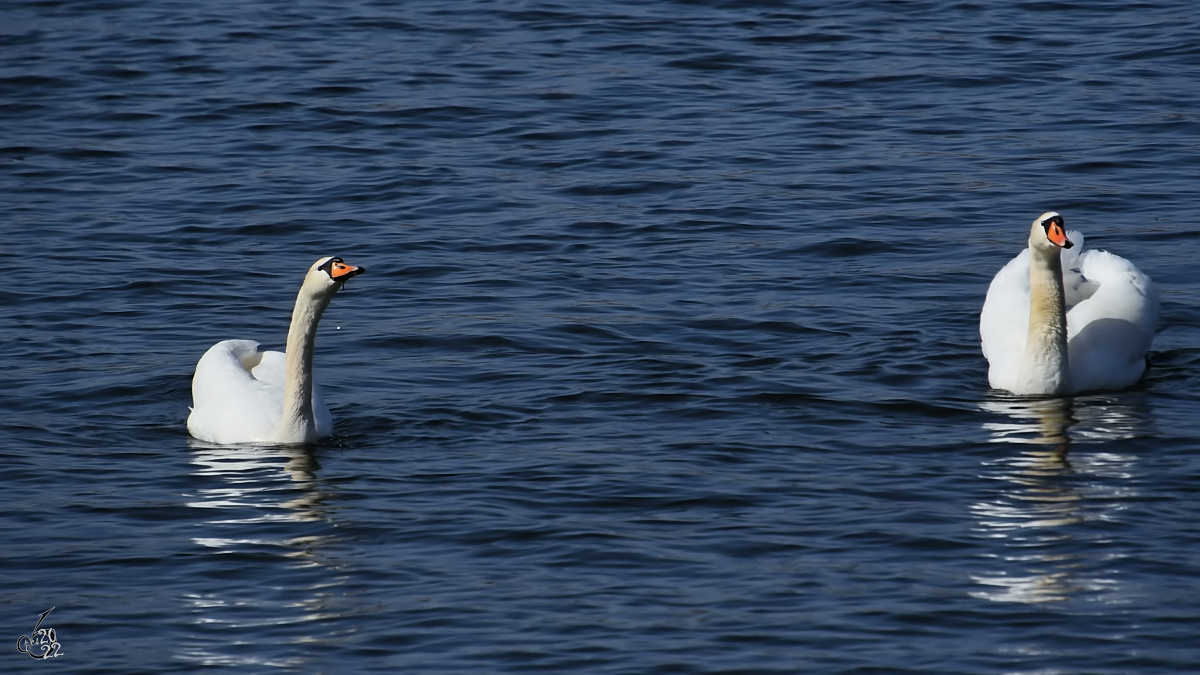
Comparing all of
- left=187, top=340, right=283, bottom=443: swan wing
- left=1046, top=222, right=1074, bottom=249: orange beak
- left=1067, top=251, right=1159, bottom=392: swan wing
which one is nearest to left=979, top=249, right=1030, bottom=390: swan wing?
left=1067, top=251, right=1159, bottom=392: swan wing

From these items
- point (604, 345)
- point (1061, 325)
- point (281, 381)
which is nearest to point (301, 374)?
point (281, 381)

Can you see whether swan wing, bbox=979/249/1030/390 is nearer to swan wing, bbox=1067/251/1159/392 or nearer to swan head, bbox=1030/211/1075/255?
swan wing, bbox=1067/251/1159/392

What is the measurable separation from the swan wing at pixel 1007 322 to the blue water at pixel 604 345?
0.18 metres

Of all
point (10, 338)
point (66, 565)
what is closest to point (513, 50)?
point (10, 338)

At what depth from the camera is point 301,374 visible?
1006cm

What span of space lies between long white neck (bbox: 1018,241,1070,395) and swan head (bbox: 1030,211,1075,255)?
0.05 meters

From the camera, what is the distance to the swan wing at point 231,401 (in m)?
10.3

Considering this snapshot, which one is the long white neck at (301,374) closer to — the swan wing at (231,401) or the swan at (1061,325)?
the swan wing at (231,401)

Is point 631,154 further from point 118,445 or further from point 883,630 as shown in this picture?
point 883,630

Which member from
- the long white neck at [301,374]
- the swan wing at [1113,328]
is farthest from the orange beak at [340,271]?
the swan wing at [1113,328]

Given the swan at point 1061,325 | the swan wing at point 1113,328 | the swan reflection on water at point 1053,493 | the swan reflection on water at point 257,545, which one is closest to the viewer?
the swan reflection on water at point 257,545

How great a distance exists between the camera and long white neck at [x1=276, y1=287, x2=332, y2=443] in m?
10.1

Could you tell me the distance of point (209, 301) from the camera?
43.4ft

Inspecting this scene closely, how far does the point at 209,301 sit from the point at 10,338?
1.47 m
